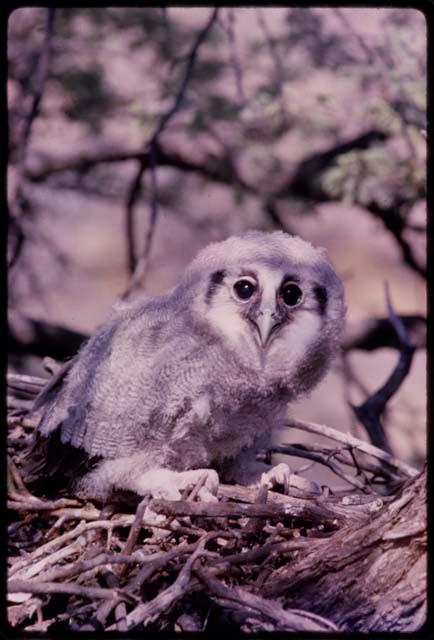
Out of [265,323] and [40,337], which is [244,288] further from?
[40,337]

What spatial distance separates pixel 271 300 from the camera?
8.01 feet

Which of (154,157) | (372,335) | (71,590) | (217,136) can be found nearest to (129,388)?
(71,590)

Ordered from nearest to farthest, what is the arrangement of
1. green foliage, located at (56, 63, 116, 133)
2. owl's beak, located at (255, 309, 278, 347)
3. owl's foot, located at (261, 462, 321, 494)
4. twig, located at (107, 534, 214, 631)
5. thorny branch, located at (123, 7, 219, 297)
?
twig, located at (107, 534, 214, 631) < owl's beak, located at (255, 309, 278, 347) < owl's foot, located at (261, 462, 321, 494) < thorny branch, located at (123, 7, 219, 297) < green foliage, located at (56, 63, 116, 133)

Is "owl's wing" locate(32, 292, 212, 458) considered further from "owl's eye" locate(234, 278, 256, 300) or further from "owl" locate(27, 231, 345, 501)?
"owl's eye" locate(234, 278, 256, 300)

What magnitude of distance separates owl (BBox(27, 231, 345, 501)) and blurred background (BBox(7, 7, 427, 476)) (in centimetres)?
140

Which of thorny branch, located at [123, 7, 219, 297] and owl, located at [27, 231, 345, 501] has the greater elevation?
thorny branch, located at [123, 7, 219, 297]

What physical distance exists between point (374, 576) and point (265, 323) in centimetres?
84

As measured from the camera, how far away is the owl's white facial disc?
2451mm

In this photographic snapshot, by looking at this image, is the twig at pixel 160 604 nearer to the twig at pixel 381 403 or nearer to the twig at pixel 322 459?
the twig at pixel 322 459

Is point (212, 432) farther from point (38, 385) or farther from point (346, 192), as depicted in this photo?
point (346, 192)

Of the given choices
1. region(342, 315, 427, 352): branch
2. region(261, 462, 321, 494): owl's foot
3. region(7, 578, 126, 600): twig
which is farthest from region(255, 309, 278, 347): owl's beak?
region(342, 315, 427, 352): branch

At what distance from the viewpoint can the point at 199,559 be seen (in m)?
2.08

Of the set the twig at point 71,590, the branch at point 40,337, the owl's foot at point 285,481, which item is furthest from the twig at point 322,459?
the branch at point 40,337

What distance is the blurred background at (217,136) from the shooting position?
456 centimetres
